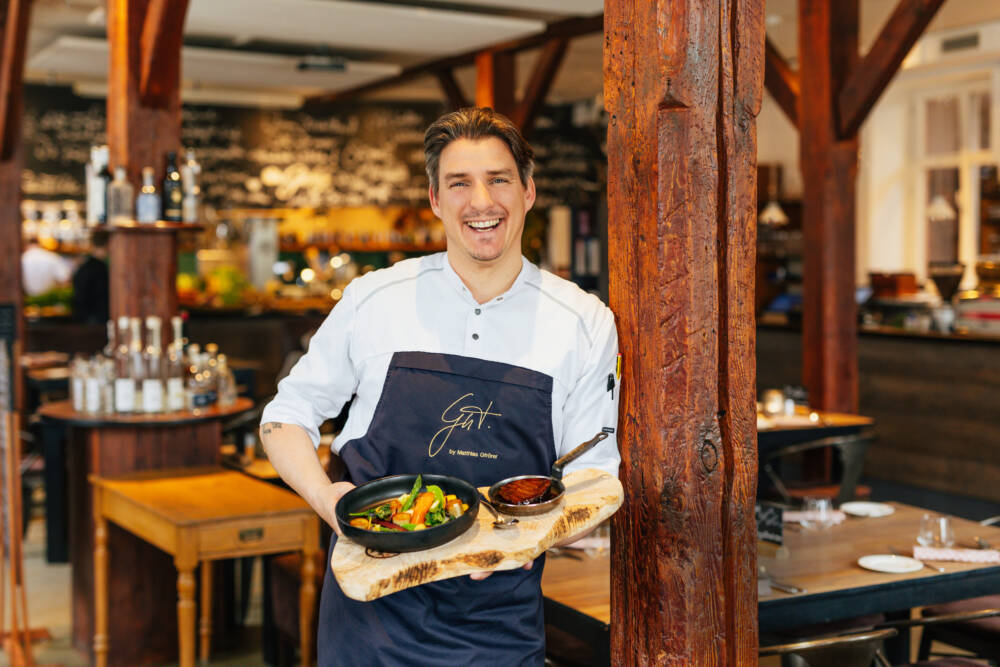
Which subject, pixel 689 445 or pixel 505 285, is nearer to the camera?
pixel 689 445

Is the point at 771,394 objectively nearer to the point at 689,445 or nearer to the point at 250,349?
the point at 689,445

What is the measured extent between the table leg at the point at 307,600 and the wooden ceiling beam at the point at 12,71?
15.0ft

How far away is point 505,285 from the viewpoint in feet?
7.01

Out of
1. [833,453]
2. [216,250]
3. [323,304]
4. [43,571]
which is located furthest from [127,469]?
[216,250]

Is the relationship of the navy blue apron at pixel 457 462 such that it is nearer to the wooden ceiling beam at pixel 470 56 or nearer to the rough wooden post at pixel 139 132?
the rough wooden post at pixel 139 132

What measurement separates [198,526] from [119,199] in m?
1.78

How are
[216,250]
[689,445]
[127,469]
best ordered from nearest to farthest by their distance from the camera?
[689,445]
[127,469]
[216,250]

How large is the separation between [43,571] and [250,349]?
410 centimetres

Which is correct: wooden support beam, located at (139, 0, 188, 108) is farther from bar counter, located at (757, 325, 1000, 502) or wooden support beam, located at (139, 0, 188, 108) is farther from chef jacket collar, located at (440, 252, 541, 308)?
bar counter, located at (757, 325, 1000, 502)

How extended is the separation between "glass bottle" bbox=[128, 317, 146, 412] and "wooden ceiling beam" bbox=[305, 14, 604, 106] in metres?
3.31

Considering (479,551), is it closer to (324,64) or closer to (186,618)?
(186,618)

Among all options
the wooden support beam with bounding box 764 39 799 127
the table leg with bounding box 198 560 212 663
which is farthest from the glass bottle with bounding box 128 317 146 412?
the wooden support beam with bounding box 764 39 799 127

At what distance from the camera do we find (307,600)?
3857mm

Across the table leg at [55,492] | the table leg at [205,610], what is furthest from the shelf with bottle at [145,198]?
the table leg at [55,492]
